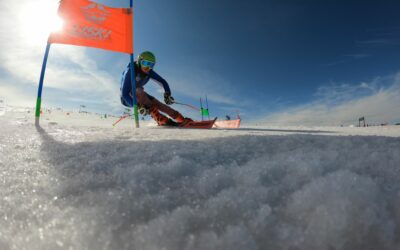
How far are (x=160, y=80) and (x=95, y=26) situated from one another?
1.96 m

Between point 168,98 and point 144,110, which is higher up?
point 168,98

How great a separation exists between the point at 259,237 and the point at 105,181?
0.62m

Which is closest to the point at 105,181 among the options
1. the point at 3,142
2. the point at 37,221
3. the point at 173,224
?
the point at 37,221

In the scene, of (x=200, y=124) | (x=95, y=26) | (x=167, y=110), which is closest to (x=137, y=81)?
(x=167, y=110)

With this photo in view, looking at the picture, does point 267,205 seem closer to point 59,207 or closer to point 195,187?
point 195,187

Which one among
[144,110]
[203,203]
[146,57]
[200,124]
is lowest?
[203,203]

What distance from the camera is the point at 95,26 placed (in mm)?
4613

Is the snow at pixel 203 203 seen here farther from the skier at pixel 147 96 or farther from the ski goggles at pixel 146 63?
the ski goggles at pixel 146 63

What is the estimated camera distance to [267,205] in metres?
0.77

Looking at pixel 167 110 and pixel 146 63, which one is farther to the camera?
pixel 146 63

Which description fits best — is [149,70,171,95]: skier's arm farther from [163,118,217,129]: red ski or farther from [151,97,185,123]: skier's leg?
[163,118,217,129]: red ski

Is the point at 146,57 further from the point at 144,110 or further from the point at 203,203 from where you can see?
the point at 203,203

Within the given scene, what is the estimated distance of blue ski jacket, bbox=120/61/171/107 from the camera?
214 inches

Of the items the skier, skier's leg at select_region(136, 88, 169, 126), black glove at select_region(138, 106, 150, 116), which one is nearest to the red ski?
the skier
